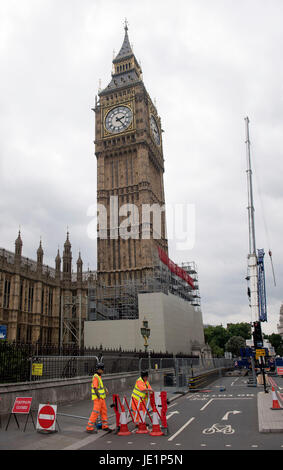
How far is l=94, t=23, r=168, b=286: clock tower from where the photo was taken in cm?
5956

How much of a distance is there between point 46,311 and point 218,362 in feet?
79.2

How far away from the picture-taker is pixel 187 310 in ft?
204

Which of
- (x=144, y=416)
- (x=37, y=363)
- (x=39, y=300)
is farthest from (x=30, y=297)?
(x=144, y=416)

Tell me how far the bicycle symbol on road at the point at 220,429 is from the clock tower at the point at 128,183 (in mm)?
43793

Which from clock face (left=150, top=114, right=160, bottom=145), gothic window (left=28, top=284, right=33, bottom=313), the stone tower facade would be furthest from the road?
clock face (left=150, top=114, right=160, bottom=145)

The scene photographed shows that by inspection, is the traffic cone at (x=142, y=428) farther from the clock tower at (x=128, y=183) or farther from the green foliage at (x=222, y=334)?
the green foliage at (x=222, y=334)

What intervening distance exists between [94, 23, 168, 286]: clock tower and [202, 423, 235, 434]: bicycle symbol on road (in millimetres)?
43793

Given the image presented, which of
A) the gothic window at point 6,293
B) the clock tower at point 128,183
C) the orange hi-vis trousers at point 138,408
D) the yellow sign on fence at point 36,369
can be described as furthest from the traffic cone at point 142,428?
the clock tower at point 128,183

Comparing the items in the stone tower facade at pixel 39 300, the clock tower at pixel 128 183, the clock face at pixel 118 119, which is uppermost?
the clock face at pixel 118 119

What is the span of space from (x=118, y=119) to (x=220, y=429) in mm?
63067

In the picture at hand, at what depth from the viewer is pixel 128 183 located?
64188 millimetres

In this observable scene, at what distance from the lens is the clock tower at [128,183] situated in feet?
195
